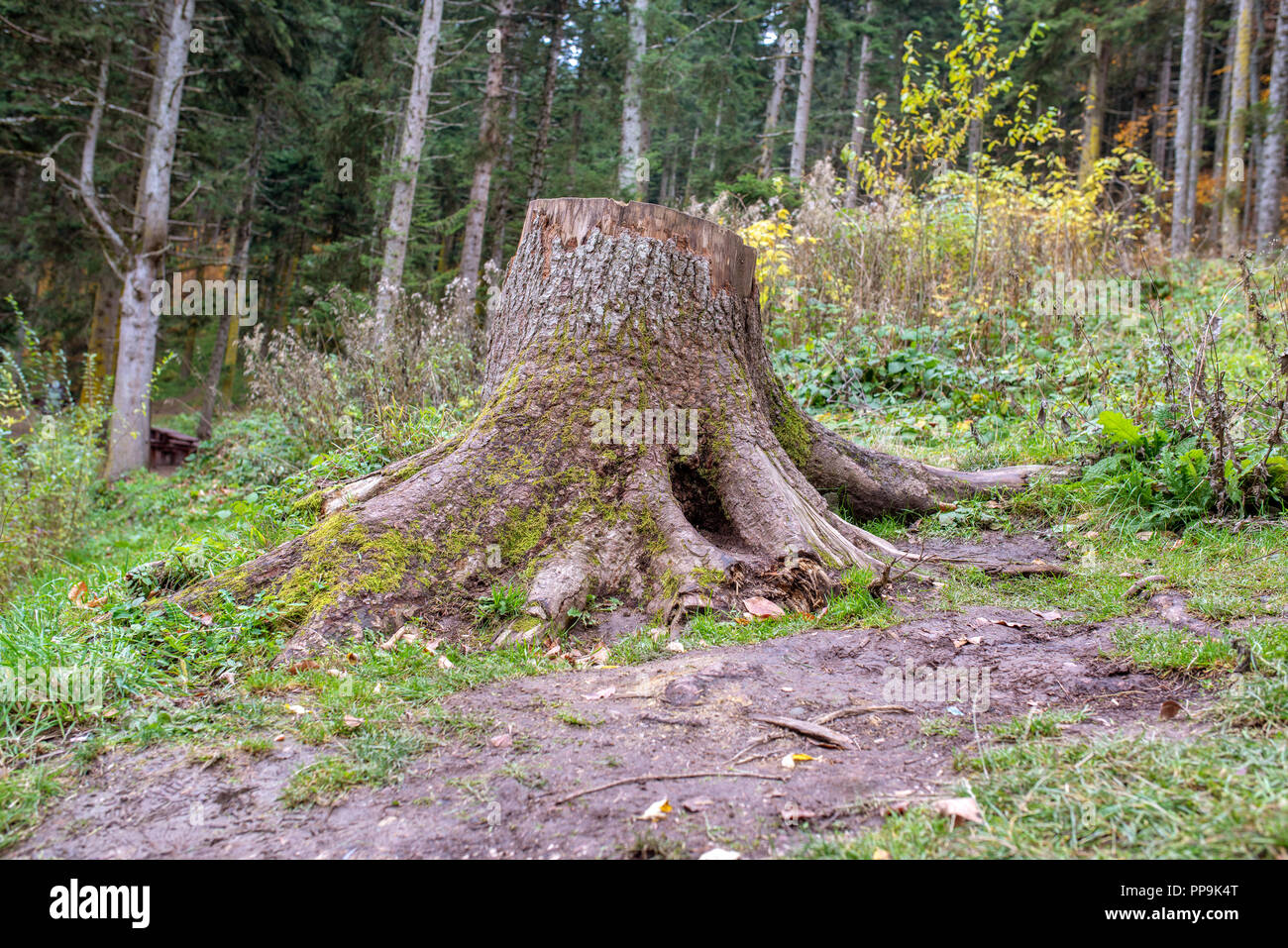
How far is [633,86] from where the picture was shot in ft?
50.3

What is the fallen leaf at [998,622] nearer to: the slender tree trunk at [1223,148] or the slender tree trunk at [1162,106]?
the slender tree trunk at [1223,148]

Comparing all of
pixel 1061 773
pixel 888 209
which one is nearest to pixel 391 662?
pixel 1061 773

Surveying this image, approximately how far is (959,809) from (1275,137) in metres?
16.0

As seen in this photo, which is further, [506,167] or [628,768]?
[506,167]

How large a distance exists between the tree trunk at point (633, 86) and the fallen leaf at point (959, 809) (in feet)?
48.0

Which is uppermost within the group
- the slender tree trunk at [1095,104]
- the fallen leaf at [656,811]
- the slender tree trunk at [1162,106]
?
the slender tree trunk at [1162,106]

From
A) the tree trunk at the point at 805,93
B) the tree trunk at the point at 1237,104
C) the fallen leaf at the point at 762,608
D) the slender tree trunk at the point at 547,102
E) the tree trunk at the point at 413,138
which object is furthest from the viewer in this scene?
the tree trunk at the point at 805,93

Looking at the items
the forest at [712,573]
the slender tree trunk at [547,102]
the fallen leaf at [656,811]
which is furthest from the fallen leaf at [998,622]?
the slender tree trunk at [547,102]

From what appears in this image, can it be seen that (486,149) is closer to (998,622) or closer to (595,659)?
(595,659)

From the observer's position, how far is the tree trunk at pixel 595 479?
313 cm

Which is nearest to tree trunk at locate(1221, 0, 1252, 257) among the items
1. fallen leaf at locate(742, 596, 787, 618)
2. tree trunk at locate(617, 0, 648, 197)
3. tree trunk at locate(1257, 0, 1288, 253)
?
tree trunk at locate(1257, 0, 1288, 253)

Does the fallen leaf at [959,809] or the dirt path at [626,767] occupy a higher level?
the fallen leaf at [959,809]

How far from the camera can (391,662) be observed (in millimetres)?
2721

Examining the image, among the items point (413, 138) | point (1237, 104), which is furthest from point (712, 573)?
point (1237, 104)
